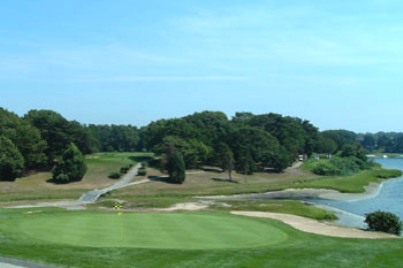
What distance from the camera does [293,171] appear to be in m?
127

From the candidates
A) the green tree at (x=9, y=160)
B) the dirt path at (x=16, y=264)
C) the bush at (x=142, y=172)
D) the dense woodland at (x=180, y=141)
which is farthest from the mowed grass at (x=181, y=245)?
the bush at (x=142, y=172)

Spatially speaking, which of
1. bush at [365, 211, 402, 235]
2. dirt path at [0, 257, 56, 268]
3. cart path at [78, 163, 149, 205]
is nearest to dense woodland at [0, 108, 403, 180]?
cart path at [78, 163, 149, 205]

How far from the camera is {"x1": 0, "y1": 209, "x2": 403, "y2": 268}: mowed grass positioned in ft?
72.5

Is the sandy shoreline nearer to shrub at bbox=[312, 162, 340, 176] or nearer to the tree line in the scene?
the tree line

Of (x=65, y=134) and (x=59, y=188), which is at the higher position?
(x=65, y=134)

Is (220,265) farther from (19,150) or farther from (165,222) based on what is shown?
(19,150)

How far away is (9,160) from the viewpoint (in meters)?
80.9

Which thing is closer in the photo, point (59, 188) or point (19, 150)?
point (59, 188)

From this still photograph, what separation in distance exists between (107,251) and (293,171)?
10605 cm

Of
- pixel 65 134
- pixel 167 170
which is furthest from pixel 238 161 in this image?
pixel 65 134

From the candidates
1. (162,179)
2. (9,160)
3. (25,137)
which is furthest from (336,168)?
(9,160)

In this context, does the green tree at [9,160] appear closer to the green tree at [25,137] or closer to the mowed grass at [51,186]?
the mowed grass at [51,186]

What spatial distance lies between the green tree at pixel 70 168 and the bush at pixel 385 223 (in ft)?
184

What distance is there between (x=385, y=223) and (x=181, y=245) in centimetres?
1792
